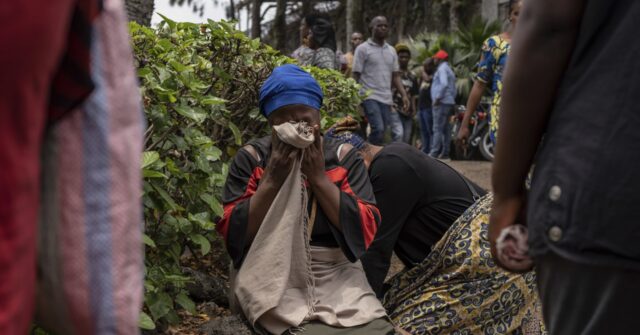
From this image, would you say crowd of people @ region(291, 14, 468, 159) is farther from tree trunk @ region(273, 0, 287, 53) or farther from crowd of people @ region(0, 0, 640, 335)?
tree trunk @ region(273, 0, 287, 53)

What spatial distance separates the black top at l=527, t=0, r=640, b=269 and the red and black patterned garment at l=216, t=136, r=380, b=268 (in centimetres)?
150

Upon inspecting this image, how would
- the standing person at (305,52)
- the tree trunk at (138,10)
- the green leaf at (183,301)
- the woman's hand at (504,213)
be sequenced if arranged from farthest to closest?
the standing person at (305,52) → the tree trunk at (138,10) → the green leaf at (183,301) → the woman's hand at (504,213)

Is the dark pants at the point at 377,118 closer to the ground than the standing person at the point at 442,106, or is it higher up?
higher up

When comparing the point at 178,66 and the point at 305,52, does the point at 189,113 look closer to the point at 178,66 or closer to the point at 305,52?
the point at 178,66

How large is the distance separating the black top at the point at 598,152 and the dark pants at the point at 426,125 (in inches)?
476

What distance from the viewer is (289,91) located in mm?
3146

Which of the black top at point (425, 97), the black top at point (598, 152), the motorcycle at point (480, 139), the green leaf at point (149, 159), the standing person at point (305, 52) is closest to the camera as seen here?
the black top at point (598, 152)

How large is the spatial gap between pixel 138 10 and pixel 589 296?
4107 millimetres

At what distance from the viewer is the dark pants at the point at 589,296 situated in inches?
59.4

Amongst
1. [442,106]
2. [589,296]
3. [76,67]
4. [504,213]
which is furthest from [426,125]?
[76,67]

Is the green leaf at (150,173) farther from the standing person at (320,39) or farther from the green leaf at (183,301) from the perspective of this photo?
the standing person at (320,39)

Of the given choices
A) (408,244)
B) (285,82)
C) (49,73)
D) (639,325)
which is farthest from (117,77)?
(408,244)

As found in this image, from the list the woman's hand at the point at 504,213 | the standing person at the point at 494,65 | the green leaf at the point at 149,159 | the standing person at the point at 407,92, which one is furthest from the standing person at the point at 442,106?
the woman's hand at the point at 504,213

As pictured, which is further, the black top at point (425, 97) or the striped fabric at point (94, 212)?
the black top at point (425, 97)
